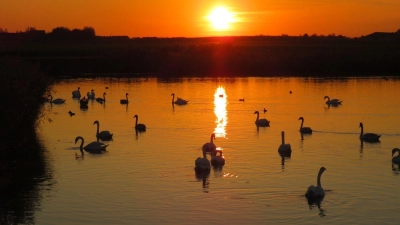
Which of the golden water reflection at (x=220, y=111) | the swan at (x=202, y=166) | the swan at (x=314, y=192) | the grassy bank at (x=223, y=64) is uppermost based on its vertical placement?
the grassy bank at (x=223, y=64)

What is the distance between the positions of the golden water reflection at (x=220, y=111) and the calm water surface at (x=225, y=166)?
0.07 metres

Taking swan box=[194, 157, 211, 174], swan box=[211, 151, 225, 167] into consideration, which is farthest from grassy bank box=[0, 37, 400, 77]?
swan box=[194, 157, 211, 174]

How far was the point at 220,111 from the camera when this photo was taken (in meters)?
36.6

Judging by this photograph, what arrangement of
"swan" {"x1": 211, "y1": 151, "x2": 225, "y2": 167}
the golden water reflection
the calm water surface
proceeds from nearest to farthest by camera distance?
the calm water surface
"swan" {"x1": 211, "y1": 151, "x2": 225, "y2": 167}
the golden water reflection

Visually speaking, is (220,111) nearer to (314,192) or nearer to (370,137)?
(370,137)

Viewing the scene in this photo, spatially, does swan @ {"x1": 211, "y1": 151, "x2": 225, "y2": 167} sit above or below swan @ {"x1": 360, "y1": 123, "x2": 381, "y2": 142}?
below

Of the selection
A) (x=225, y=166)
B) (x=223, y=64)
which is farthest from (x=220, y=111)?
(x=223, y=64)

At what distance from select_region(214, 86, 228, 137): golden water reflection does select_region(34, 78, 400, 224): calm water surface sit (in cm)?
7

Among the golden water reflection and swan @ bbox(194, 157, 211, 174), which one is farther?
the golden water reflection

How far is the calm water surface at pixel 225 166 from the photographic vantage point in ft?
54.0

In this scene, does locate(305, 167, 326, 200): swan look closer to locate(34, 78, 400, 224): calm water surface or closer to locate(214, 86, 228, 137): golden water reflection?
locate(34, 78, 400, 224): calm water surface

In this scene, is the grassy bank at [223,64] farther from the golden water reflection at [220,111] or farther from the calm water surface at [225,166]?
the calm water surface at [225,166]

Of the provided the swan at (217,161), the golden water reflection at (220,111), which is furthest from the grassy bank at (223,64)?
the swan at (217,161)

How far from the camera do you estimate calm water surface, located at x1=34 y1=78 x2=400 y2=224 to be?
16469 millimetres
